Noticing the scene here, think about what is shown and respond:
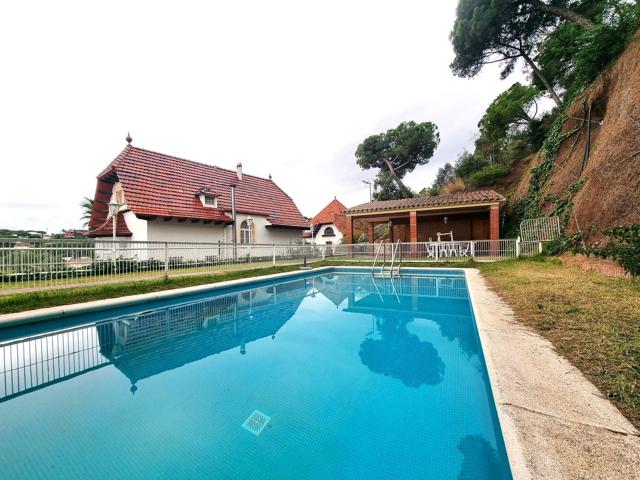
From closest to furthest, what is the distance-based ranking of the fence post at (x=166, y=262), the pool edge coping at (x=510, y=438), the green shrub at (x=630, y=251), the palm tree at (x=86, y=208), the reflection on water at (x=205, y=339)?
1. the pool edge coping at (x=510, y=438)
2. the green shrub at (x=630, y=251)
3. the reflection on water at (x=205, y=339)
4. the fence post at (x=166, y=262)
5. the palm tree at (x=86, y=208)

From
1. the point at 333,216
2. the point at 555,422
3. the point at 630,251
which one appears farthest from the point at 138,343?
the point at 333,216

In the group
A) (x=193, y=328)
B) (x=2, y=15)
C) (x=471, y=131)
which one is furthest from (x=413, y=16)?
(x=471, y=131)

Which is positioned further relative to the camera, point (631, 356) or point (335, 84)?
point (335, 84)

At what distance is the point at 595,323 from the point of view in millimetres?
3371

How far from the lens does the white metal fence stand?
615 cm

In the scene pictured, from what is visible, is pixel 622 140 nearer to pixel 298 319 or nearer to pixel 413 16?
pixel 413 16

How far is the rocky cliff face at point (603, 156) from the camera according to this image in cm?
832

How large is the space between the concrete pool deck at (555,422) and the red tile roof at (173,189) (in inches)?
592

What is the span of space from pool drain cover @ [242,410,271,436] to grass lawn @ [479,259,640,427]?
2.52 meters

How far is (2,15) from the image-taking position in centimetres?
611

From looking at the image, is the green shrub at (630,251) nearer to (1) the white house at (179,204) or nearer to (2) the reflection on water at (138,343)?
(2) the reflection on water at (138,343)

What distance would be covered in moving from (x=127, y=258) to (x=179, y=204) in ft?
26.0

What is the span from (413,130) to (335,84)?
2024cm

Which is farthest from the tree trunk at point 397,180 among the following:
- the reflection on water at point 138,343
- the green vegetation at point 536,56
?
the reflection on water at point 138,343
